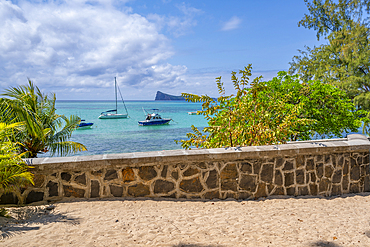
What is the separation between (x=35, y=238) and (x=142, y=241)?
122 centimetres

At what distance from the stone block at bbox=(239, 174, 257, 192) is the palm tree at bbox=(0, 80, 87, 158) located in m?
4.34

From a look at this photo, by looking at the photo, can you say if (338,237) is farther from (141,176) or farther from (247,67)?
(247,67)

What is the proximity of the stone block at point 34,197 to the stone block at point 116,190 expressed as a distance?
1.06 metres

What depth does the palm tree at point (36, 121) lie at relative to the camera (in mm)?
5898

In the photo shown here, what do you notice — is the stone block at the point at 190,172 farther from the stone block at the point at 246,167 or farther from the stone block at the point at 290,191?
the stone block at the point at 290,191

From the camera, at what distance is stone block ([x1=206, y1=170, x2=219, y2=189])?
4547mm

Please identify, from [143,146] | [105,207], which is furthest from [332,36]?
[143,146]

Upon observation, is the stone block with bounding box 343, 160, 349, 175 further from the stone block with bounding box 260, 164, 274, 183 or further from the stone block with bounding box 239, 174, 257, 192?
the stone block with bounding box 239, 174, 257, 192

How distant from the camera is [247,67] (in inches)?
238

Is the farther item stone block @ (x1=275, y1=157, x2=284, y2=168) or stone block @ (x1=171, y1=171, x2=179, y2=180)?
stone block @ (x1=275, y1=157, x2=284, y2=168)

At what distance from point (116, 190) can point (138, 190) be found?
1.18ft

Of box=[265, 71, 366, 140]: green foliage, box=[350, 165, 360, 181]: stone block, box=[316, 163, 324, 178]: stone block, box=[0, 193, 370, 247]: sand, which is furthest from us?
box=[265, 71, 366, 140]: green foliage

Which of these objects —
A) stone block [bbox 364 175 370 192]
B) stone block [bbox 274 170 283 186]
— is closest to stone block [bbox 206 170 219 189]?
stone block [bbox 274 170 283 186]

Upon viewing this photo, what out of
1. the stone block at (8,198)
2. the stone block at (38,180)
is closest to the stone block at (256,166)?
the stone block at (38,180)
